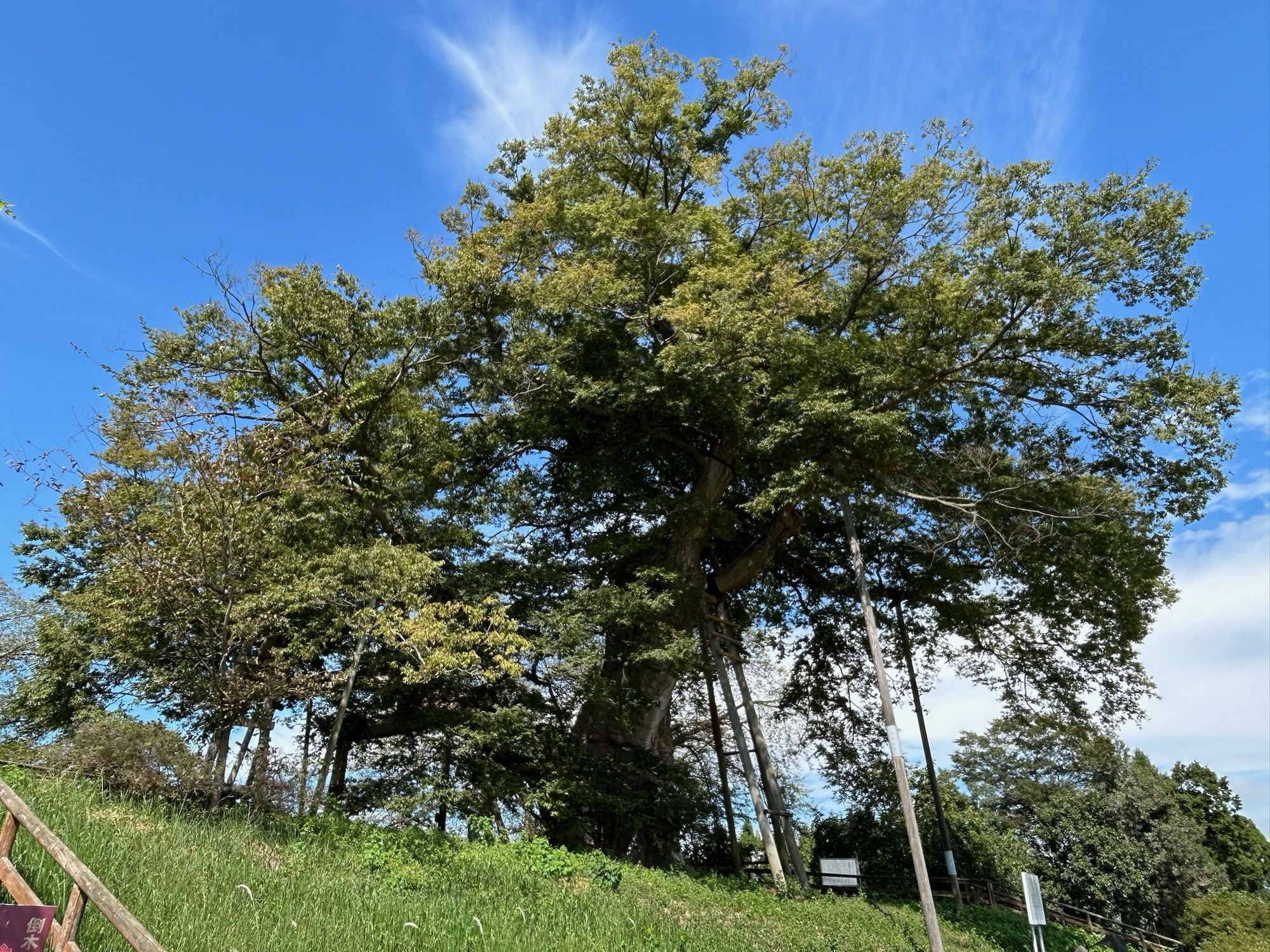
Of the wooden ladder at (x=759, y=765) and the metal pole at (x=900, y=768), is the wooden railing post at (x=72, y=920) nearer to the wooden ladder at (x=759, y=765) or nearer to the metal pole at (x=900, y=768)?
the metal pole at (x=900, y=768)

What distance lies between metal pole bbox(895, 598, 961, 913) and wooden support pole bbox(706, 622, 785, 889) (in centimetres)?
365

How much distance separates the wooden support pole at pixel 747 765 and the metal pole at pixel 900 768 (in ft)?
9.55

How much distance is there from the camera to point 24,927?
4.39m

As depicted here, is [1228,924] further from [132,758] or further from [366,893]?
[132,758]

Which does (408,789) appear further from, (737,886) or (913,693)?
(913,693)

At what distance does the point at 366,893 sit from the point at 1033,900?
1013 cm

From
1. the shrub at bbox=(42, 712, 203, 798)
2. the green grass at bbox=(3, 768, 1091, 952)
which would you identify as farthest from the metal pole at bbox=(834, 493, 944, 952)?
the shrub at bbox=(42, 712, 203, 798)

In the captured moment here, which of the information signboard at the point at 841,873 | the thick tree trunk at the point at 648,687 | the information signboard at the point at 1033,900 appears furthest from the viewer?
the information signboard at the point at 841,873

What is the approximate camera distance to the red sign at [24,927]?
434cm

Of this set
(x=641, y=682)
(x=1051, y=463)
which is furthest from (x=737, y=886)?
(x=1051, y=463)

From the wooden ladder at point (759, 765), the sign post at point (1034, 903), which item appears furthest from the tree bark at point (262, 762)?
the sign post at point (1034, 903)

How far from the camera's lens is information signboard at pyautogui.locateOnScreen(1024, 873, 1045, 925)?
1199 centimetres

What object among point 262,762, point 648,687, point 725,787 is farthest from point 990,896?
point 262,762

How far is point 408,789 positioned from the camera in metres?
13.1
